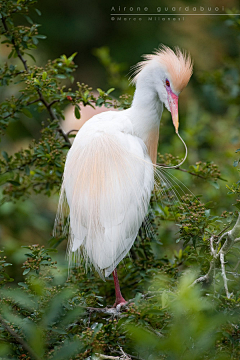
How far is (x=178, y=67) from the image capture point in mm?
2146

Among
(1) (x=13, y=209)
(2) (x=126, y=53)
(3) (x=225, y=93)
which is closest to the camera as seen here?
(1) (x=13, y=209)

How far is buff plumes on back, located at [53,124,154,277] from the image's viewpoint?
202cm

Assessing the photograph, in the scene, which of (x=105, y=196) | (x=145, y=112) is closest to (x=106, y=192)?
(x=105, y=196)

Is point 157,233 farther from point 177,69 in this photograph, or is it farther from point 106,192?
point 177,69

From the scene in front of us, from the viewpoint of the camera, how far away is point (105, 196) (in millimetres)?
2047

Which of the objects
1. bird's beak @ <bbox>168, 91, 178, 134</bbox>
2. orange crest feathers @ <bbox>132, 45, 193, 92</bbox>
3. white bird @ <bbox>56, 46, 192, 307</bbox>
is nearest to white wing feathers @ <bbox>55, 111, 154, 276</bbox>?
white bird @ <bbox>56, 46, 192, 307</bbox>

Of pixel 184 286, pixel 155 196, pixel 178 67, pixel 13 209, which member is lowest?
pixel 13 209

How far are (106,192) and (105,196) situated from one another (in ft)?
0.07

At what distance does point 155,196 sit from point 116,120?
482 millimetres

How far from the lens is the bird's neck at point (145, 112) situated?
2318 millimetres

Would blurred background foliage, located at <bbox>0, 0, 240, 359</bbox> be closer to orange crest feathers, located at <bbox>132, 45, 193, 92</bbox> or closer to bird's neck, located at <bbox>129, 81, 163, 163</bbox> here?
bird's neck, located at <bbox>129, 81, 163, 163</bbox>

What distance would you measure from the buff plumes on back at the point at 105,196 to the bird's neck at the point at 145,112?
0.50 ft

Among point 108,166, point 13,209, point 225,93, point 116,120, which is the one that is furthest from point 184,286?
point 225,93

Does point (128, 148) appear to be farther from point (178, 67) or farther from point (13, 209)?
point (13, 209)
